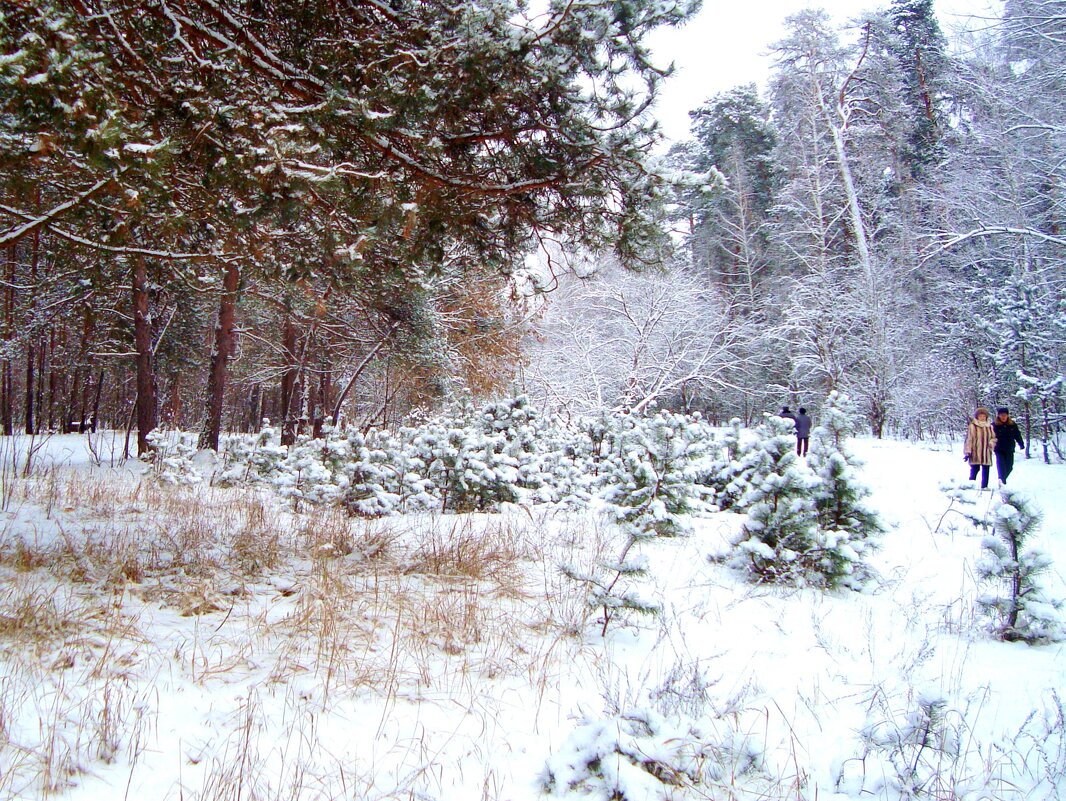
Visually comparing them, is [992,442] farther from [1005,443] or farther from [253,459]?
[253,459]

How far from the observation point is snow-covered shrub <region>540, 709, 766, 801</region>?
1.97 metres

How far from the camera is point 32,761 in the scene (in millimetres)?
1905

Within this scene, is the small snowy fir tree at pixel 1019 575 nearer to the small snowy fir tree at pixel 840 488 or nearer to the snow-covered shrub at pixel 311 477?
the small snowy fir tree at pixel 840 488

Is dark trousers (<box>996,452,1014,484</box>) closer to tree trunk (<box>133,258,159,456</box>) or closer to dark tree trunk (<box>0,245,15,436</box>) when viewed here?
dark tree trunk (<box>0,245,15,436</box>)

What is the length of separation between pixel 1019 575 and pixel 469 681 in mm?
3287

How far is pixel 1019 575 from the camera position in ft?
11.4

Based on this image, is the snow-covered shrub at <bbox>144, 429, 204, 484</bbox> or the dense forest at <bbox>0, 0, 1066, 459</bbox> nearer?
the dense forest at <bbox>0, 0, 1066, 459</bbox>

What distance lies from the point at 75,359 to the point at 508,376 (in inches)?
531

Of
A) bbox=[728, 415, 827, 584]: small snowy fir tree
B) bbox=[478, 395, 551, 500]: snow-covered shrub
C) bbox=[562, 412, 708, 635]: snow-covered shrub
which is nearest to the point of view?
bbox=[562, 412, 708, 635]: snow-covered shrub

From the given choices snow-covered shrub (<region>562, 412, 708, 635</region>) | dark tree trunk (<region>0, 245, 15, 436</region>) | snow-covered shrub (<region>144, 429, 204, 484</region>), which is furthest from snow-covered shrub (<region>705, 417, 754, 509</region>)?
dark tree trunk (<region>0, 245, 15, 436</region>)

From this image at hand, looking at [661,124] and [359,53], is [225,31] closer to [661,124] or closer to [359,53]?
[359,53]

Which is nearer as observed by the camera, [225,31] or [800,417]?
[225,31]

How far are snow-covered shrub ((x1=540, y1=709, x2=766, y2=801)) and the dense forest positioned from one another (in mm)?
2871

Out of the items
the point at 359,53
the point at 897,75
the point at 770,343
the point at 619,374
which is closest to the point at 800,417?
the point at 619,374
